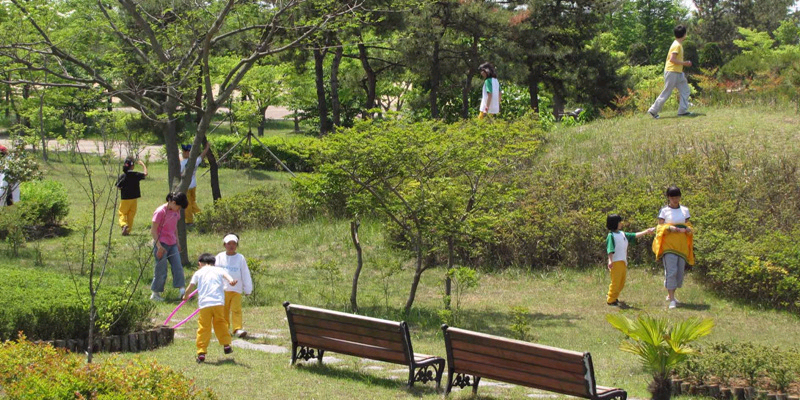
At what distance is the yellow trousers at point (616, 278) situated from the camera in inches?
456

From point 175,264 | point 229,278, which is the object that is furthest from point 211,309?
point 175,264

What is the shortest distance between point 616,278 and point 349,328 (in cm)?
517

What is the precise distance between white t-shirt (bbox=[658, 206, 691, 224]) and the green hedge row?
6.98m

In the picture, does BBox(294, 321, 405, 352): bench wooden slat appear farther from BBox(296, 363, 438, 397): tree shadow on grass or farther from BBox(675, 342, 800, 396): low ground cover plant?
BBox(675, 342, 800, 396): low ground cover plant

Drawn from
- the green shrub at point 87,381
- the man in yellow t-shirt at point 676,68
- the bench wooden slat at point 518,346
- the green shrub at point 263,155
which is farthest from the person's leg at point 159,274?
the green shrub at point 263,155

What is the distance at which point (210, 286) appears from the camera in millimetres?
8555

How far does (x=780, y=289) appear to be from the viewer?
11.2m

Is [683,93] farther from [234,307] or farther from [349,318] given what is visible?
[349,318]

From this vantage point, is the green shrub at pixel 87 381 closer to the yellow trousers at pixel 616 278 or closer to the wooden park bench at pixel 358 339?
the wooden park bench at pixel 358 339

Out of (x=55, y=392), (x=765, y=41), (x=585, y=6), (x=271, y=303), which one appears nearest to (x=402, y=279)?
(x=271, y=303)

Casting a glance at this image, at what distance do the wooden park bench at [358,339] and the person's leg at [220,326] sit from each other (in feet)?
2.35

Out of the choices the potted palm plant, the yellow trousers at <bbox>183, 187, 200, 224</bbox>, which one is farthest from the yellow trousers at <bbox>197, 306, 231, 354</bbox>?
the yellow trousers at <bbox>183, 187, 200, 224</bbox>

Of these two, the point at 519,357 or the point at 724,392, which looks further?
the point at 724,392

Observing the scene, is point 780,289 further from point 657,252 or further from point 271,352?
point 271,352
